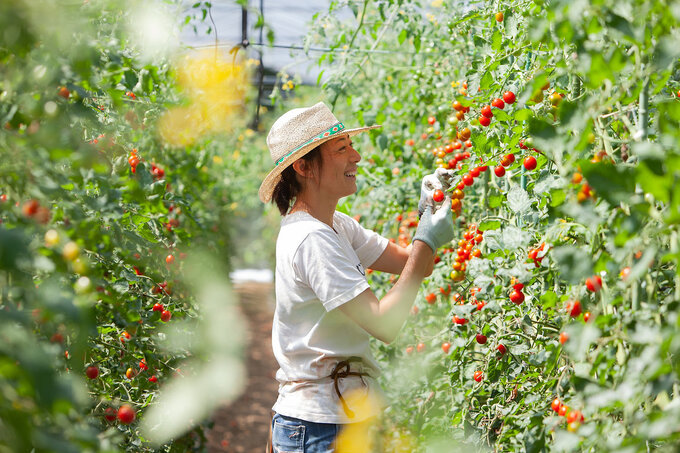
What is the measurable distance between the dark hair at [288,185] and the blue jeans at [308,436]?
602mm

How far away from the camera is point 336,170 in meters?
1.71

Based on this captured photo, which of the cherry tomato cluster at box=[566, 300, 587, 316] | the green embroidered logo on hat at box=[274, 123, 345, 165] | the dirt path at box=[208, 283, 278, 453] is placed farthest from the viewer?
the dirt path at box=[208, 283, 278, 453]

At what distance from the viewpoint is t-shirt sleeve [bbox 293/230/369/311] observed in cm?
145

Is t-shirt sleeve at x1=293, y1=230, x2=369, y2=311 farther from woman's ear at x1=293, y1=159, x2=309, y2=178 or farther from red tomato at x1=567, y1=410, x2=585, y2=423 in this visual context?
red tomato at x1=567, y1=410, x2=585, y2=423

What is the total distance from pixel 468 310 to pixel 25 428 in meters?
1.12

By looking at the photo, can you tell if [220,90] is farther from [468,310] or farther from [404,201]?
[468,310]

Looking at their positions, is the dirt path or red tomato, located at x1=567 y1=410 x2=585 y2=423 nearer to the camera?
red tomato, located at x1=567 y1=410 x2=585 y2=423

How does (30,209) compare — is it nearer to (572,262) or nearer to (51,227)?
(51,227)

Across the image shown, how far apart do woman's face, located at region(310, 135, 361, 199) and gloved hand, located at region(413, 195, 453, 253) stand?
0.24 metres

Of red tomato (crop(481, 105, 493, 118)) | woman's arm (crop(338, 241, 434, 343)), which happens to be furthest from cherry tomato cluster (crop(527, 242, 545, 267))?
red tomato (crop(481, 105, 493, 118))

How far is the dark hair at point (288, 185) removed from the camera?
5.66 ft

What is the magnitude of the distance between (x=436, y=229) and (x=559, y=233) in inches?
16.5

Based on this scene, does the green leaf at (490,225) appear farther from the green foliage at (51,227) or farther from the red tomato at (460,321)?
the green foliage at (51,227)

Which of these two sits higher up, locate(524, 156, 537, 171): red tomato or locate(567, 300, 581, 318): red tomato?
locate(524, 156, 537, 171): red tomato
